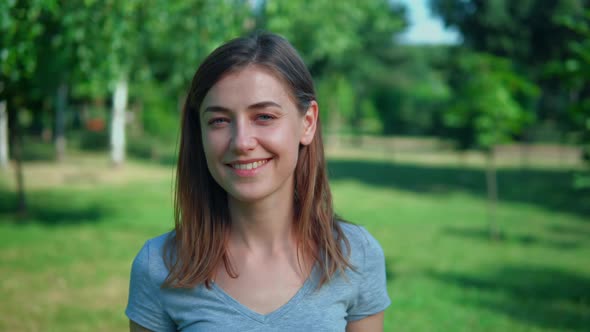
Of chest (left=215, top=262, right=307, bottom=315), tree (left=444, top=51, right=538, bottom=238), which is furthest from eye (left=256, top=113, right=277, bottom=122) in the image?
tree (left=444, top=51, right=538, bottom=238)

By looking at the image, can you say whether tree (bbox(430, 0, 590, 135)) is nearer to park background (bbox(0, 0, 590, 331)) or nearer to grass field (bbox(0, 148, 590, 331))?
Result: park background (bbox(0, 0, 590, 331))

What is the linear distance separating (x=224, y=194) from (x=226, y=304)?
14.5 inches

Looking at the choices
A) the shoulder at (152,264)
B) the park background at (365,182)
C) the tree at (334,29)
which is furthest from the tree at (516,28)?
the shoulder at (152,264)

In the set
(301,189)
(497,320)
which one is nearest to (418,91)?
(497,320)

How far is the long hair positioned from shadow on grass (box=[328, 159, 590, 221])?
43.3 ft

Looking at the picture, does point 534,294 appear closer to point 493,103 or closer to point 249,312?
point 493,103

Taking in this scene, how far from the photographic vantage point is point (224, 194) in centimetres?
192

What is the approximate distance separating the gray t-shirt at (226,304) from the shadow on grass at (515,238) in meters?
9.87

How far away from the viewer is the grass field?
6.62 m

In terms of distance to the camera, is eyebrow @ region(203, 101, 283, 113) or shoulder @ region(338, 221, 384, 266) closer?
eyebrow @ region(203, 101, 283, 113)

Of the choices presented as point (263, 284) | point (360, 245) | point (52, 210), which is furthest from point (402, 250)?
point (263, 284)

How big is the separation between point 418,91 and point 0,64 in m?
36.8

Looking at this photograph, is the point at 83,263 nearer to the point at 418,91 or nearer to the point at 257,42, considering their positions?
the point at 257,42

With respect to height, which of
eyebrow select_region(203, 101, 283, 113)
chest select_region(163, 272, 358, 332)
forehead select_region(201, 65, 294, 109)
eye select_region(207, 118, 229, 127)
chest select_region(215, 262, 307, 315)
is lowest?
chest select_region(163, 272, 358, 332)
